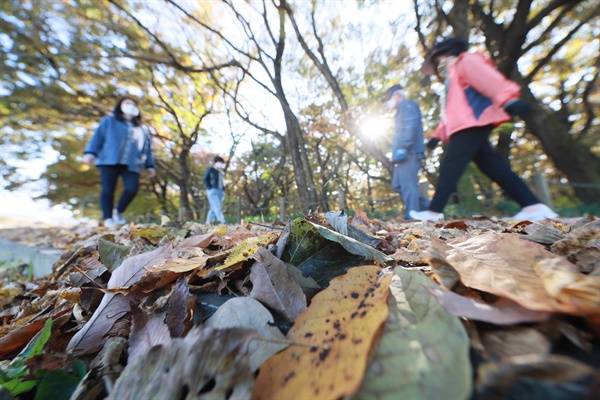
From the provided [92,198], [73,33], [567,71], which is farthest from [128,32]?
[567,71]

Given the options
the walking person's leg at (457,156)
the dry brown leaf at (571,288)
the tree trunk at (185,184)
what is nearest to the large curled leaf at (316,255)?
the dry brown leaf at (571,288)

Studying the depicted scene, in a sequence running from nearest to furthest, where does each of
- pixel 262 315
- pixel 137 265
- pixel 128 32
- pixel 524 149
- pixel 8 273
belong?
1. pixel 262 315
2. pixel 137 265
3. pixel 8 273
4. pixel 128 32
5. pixel 524 149

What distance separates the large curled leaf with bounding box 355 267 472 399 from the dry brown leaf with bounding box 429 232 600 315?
3.6 inches

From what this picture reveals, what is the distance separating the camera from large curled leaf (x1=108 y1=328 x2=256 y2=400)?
348 mm

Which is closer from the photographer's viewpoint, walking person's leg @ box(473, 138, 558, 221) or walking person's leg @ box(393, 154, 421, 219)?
walking person's leg @ box(473, 138, 558, 221)

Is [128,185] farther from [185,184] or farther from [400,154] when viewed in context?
[185,184]

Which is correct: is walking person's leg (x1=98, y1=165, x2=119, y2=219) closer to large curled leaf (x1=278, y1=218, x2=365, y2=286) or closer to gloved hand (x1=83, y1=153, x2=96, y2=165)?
gloved hand (x1=83, y1=153, x2=96, y2=165)

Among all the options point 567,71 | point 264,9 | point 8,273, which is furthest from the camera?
point 567,71

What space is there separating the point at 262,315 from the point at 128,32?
907 centimetres

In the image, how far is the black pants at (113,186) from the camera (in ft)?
12.7

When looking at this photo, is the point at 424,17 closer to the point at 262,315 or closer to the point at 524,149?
the point at 262,315

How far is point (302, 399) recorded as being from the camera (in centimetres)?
33

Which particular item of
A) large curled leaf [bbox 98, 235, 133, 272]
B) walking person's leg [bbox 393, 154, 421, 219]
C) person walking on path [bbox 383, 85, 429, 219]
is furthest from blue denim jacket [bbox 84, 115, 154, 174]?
walking person's leg [bbox 393, 154, 421, 219]

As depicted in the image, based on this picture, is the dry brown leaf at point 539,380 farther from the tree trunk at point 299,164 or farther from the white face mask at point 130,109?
the tree trunk at point 299,164
